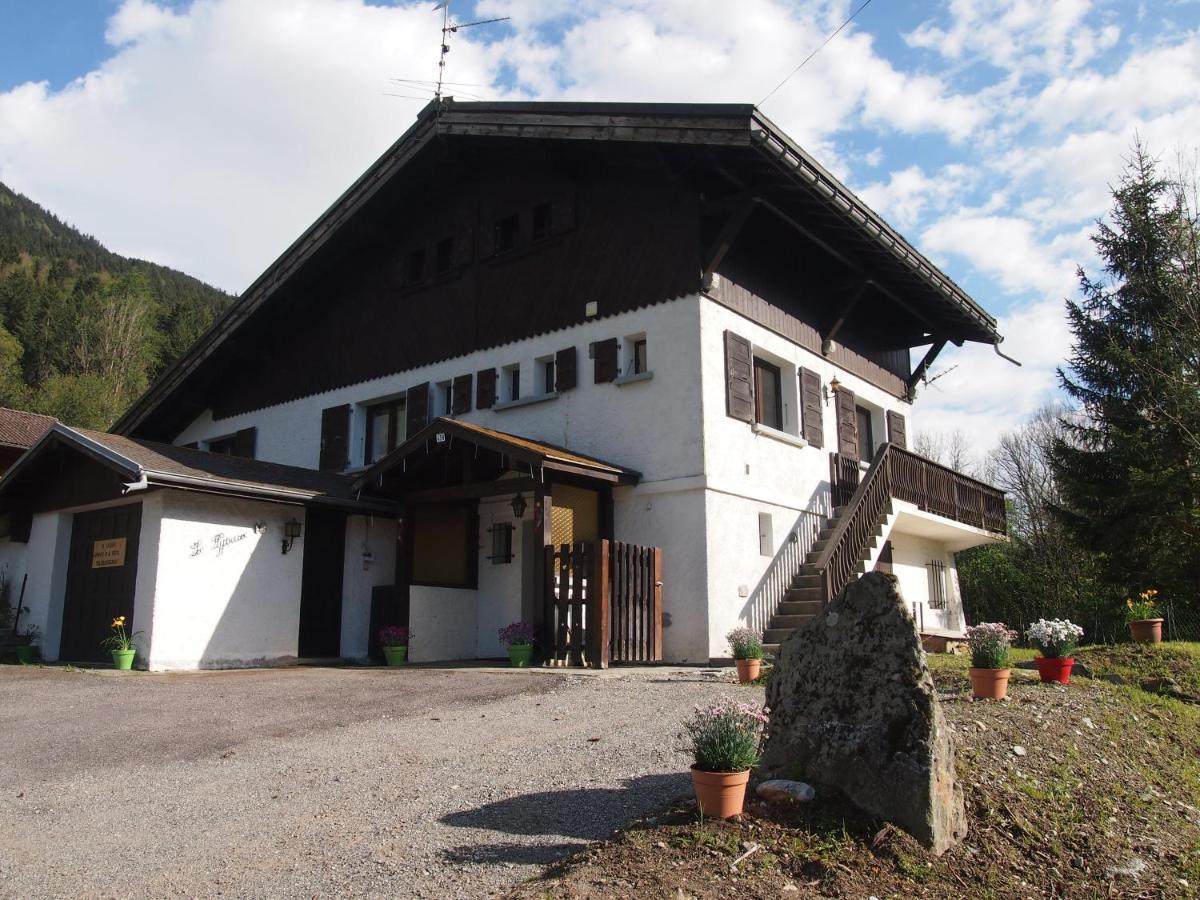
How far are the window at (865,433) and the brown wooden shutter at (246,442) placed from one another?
39.1 feet

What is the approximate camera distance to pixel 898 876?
4176 millimetres

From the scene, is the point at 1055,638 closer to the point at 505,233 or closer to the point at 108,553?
the point at 505,233

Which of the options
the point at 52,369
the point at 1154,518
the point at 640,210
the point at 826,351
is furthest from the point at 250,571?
the point at 52,369

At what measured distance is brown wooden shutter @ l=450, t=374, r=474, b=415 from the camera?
15.9 meters

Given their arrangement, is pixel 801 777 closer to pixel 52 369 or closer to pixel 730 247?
pixel 730 247

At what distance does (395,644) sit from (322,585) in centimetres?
208


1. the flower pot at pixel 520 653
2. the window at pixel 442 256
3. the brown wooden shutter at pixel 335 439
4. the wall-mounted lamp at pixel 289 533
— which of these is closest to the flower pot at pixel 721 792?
the flower pot at pixel 520 653

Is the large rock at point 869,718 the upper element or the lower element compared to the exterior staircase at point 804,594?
lower

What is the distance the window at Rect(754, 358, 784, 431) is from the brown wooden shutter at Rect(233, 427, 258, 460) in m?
10.5

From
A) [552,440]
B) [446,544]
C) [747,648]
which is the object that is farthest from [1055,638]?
[446,544]

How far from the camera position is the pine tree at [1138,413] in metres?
16.6

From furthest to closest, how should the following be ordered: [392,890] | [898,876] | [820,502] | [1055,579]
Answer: [1055,579]
[820,502]
[898,876]
[392,890]

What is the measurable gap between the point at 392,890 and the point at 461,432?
904 centimetres

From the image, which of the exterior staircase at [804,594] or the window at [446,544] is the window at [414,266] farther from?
the exterior staircase at [804,594]
